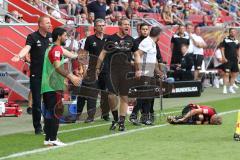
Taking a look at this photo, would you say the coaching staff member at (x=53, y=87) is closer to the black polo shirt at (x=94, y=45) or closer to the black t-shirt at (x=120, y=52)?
the black t-shirt at (x=120, y=52)

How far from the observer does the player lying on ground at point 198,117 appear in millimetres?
15266

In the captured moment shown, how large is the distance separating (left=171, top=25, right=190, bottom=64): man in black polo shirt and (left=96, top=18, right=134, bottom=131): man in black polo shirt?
10241mm

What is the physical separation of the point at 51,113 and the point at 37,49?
7.48 ft

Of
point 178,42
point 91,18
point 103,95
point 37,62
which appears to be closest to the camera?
point 37,62

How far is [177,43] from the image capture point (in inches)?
997

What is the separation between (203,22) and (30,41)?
62.8 ft

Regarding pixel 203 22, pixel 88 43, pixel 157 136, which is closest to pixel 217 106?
pixel 88 43

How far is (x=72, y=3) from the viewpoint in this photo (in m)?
26.4

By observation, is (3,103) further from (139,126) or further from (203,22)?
(203,22)

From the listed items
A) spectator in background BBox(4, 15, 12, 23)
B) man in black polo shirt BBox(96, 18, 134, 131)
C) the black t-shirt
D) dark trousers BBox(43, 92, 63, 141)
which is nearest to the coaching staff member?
dark trousers BBox(43, 92, 63, 141)

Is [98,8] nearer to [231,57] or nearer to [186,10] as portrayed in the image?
[231,57]

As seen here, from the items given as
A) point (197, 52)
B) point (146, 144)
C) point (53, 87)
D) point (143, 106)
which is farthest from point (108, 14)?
point (146, 144)

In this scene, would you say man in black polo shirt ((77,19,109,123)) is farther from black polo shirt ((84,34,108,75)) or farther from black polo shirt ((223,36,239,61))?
black polo shirt ((223,36,239,61))

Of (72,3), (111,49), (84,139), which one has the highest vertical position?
(72,3)
